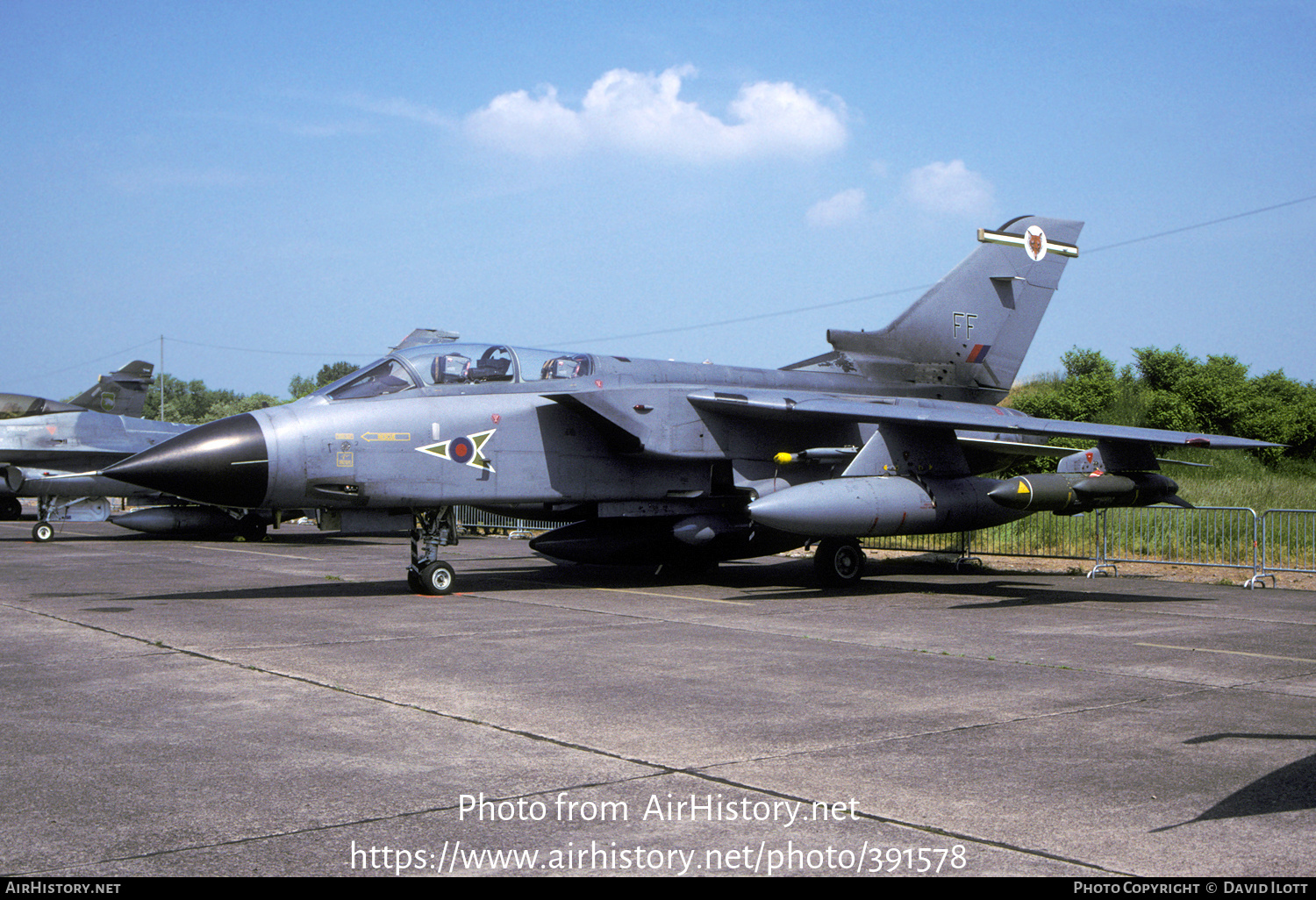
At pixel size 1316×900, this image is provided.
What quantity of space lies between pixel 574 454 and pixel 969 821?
8.82 metres

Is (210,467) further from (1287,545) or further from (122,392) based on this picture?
(122,392)

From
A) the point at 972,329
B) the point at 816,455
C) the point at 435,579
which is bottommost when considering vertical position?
the point at 435,579

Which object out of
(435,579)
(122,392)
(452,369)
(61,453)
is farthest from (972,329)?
(122,392)

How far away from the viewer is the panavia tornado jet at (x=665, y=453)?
421 inches

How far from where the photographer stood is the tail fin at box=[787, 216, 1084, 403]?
1590 centimetres

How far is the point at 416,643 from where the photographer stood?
27.8ft

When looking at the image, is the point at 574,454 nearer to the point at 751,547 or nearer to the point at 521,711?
the point at 751,547

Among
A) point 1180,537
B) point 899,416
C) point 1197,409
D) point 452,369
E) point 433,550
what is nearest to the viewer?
point 452,369

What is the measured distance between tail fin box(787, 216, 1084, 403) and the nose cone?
27.6 feet

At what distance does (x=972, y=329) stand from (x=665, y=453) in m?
6.04

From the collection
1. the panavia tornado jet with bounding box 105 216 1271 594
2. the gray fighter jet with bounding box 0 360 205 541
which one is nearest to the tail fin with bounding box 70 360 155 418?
the gray fighter jet with bounding box 0 360 205 541

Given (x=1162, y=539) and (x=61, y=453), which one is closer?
(x=1162, y=539)

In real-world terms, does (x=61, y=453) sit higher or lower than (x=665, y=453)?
higher

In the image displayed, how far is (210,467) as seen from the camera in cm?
997
